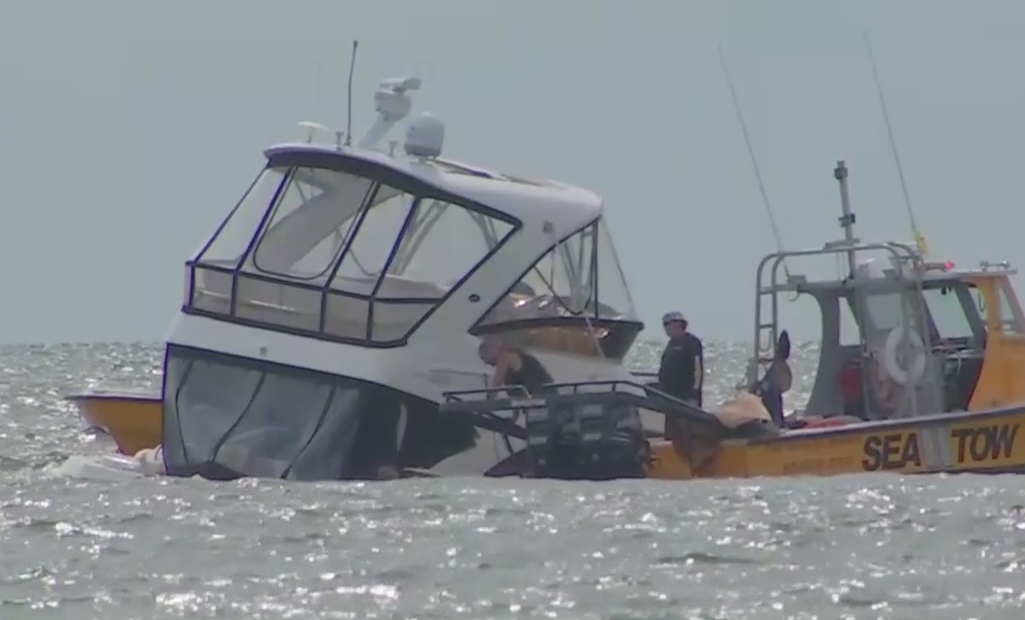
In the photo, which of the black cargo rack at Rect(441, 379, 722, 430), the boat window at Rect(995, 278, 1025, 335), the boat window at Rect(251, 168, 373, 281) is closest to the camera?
the black cargo rack at Rect(441, 379, 722, 430)

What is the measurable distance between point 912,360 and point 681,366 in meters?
1.75

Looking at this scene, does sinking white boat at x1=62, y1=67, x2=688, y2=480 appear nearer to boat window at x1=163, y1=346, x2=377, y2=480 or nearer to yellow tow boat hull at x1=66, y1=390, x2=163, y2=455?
boat window at x1=163, y1=346, x2=377, y2=480

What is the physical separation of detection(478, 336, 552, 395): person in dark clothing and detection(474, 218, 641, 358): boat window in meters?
0.20

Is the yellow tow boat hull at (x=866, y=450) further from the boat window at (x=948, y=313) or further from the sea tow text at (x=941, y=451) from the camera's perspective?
the boat window at (x=948, y=313)

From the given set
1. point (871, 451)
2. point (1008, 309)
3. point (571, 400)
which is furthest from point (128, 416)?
point (1008, 309)

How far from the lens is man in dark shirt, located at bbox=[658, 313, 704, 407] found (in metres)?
21.0

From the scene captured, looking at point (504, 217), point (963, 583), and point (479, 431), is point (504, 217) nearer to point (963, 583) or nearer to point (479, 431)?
point (479, 431)

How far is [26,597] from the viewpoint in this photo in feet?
45.0

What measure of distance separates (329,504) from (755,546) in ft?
11.0

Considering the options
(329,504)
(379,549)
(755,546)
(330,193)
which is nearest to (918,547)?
(755,546)

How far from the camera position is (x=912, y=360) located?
68.5ft

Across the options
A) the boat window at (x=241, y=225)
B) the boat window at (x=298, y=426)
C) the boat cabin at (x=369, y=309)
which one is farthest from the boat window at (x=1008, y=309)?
the boat window at (x=241, y=225)

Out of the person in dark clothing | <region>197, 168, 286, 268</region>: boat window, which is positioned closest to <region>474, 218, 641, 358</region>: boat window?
the person in dark clothing

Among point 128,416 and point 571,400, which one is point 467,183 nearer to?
point 571,400
